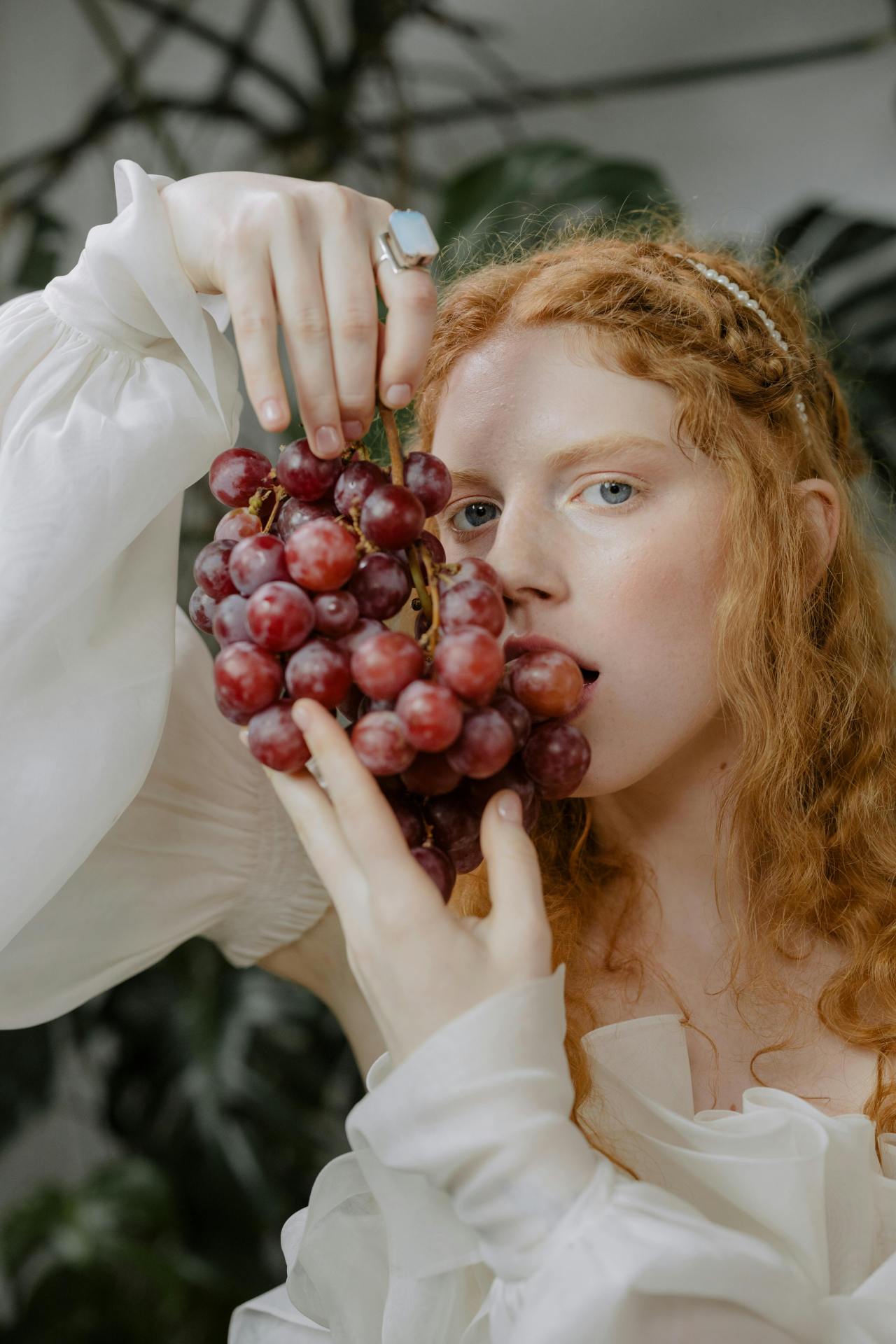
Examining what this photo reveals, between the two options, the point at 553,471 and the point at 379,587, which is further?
the point at 553,471

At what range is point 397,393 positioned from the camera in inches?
28.7

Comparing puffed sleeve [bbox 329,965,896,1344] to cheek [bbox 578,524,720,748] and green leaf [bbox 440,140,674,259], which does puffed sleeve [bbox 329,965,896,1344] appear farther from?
green leaf [bbox 440,140,674,259]

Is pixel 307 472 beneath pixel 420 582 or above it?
above

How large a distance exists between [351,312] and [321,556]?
0.19 metres

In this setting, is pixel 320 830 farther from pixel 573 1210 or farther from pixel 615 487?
pixel 615 487

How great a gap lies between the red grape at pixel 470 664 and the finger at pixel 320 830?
0.13 metres

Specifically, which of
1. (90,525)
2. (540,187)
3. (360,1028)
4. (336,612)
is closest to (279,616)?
(336,612)

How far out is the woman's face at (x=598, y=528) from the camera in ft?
2.84

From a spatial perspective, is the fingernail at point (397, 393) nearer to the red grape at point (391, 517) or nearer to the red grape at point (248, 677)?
the red grape at point (391, 517)

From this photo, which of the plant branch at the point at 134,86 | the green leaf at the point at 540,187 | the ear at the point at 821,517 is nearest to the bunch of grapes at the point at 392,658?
Result: the ear at the point at 821,517

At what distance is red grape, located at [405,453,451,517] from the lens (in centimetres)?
73

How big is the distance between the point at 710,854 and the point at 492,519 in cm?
40

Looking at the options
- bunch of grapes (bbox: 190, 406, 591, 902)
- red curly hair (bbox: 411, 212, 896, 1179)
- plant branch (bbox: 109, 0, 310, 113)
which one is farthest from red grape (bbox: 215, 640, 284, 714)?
plant branch (bbox: 109, 0, 310, 113)

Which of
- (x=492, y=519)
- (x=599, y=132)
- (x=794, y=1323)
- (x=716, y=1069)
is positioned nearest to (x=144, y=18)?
(x=599, y=132)
